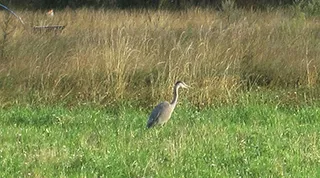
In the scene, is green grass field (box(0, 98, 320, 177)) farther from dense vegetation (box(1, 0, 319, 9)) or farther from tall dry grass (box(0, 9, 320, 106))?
dense vegetation (box(1, 0, 319, 9))

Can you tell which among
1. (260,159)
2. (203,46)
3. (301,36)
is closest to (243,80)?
(203,46)

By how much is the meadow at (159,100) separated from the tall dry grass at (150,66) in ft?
0.05

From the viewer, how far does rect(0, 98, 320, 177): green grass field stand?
16.9 feet

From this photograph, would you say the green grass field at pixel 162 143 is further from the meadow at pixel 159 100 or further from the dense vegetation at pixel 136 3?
the dense vegetation at pixel 136 3

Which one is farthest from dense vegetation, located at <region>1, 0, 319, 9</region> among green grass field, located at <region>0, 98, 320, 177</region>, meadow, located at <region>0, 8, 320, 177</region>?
green grass field, located at <region>0, 98, 320, 177</region>

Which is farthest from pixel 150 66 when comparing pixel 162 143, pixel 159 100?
pixel 162 143

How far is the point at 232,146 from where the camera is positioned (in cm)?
590

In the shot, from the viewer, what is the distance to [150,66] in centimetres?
954

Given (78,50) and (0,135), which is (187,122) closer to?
(0,135)

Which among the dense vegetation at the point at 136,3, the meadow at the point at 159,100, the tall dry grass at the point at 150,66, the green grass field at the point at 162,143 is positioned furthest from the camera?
the dense vegetation at the point at 136,3

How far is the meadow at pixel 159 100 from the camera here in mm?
5336

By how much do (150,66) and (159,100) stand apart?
965 millimetres

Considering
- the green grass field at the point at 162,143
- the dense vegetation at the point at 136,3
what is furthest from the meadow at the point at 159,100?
the dense vegetation at the point at 136,3

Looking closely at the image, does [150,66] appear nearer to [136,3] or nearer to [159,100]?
[159,100]
